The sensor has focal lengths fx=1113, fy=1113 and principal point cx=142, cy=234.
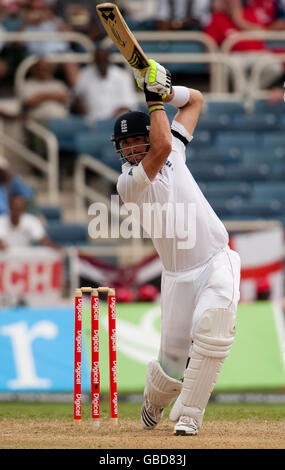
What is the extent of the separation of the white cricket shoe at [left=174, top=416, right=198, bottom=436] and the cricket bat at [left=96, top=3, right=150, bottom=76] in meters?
2.16

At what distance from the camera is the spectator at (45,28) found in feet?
47.6

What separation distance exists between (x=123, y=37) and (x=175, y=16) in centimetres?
882

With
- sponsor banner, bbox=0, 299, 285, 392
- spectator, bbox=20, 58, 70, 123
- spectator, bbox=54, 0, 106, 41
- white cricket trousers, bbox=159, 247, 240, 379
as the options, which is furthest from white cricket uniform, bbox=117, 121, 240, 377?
spectator, bbox=54, 0, 106, 41

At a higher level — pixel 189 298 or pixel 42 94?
pixel 42 94

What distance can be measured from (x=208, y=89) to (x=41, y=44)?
2.62 metres

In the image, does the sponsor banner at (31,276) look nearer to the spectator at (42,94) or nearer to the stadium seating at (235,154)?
the stadium seating at (235,154)

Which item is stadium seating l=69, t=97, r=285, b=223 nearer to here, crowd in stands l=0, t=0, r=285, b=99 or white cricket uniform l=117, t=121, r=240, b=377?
Result: crowd in stands l=0, t=0, r=285, b=99

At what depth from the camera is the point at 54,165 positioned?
13.9 m

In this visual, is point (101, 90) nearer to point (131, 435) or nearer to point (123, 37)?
point (123, 37)

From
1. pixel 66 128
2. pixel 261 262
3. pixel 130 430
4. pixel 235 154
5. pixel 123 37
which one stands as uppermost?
pixel 66 128

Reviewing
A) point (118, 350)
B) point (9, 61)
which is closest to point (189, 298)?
point (118, 350)

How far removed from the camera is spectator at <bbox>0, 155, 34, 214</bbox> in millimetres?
12453

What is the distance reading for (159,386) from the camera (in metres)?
7.30
